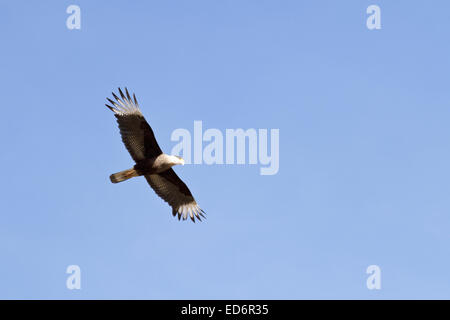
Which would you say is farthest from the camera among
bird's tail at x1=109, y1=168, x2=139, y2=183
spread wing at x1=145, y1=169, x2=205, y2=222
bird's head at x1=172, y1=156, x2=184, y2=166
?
spread wing at x1=145, y1=169, x2=205, y2=222

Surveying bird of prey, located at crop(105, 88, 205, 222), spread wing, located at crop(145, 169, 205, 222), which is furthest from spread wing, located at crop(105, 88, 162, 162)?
spread wing, located at crop(145, 169, 205, 222)

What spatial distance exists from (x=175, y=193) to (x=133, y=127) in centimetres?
262

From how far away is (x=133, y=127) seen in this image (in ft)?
53.2

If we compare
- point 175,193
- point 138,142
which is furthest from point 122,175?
point 175,193

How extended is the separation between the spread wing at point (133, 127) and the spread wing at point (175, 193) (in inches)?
49.7

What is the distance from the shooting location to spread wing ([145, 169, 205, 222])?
56.9 ft

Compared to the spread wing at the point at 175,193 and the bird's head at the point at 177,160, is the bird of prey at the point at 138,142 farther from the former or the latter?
the spread wing at the point at 175,193

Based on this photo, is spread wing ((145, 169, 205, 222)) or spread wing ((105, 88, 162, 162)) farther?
spread wing ((145, 169, 205, 222))

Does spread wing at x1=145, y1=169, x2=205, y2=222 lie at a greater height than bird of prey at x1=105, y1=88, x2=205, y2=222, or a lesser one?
lesser

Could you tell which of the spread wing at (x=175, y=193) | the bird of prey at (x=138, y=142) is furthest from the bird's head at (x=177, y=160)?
the spread wing at (x=175, y=193)

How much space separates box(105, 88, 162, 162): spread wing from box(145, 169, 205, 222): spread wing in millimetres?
1262

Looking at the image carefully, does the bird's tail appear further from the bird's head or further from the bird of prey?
the bird's head
